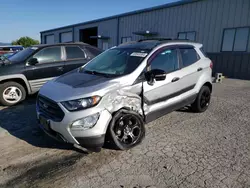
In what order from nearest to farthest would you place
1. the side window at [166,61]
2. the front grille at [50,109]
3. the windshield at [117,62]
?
the front grille at [50,109]
the windshield at [117,62]
the side window at [166,61]

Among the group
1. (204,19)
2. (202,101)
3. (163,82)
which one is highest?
(204,19)

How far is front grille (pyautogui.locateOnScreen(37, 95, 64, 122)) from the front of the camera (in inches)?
112

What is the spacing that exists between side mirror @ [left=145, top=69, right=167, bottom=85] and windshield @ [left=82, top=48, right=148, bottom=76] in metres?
0.26

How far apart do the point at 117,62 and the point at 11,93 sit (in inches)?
138

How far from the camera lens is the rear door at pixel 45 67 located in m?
5.66

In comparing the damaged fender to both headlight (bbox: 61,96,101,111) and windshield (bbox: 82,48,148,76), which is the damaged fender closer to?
headlight (bbox: 61,96,101,111)

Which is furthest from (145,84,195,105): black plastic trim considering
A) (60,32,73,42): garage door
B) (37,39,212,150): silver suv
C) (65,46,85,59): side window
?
(60,32,73,42): garage door

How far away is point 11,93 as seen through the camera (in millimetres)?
5480

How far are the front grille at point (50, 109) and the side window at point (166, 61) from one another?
179cm

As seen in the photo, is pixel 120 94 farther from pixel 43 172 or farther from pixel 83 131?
pixel 43 172

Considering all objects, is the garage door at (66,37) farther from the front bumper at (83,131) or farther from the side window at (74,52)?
the front bumper at (83,131)

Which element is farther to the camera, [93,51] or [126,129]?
[93,51]

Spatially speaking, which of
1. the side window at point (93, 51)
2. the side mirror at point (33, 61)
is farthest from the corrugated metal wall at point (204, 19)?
the side mirror at point (33, 61)

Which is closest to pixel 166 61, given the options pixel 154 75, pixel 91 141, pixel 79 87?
pixel 154 75
